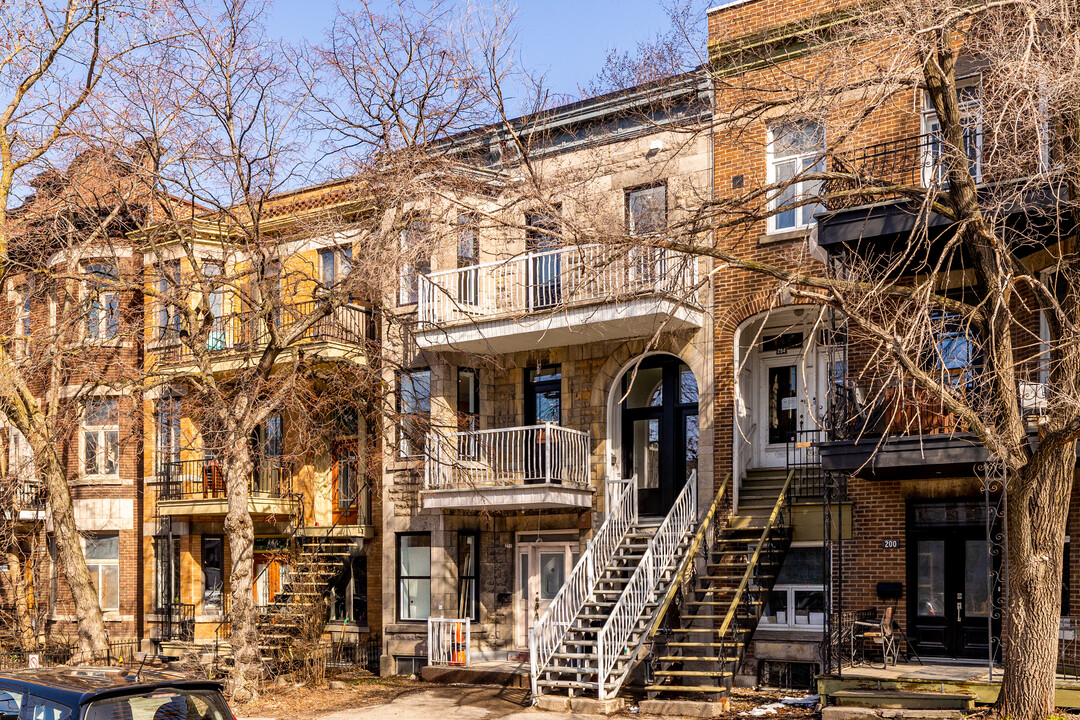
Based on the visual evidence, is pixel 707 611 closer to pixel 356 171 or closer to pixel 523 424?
pixel 523 424

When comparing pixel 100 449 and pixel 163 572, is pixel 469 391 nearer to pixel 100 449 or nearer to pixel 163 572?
pixel 163 572

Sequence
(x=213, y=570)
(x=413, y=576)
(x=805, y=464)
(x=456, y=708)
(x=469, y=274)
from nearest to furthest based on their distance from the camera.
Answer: (x=456, y=708), (x=805, y=464), (x=469, y=274), (x=413, y=576), (x=213, y=570)

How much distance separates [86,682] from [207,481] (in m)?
18.6

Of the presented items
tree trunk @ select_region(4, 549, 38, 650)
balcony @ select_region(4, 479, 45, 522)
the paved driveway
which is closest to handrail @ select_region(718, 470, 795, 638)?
the paved driveway

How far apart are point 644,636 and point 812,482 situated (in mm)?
4002

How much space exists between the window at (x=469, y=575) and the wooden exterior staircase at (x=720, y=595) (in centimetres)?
496

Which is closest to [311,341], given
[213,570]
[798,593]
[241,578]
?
[241,578]

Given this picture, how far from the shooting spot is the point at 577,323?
19.8 meters

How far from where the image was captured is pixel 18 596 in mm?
27969

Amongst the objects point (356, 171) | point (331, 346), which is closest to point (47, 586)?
point (331, 346)

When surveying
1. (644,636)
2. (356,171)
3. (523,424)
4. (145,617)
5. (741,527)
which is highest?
(356,171)

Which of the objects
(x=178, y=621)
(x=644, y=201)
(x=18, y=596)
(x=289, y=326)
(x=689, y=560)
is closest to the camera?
(x=689, y=560)

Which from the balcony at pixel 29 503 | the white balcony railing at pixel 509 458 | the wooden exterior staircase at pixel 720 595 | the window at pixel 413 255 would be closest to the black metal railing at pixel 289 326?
the window at pixel 413 255

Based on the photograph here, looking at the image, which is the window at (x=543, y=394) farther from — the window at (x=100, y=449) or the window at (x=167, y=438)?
the window at (x=100, y=449)
